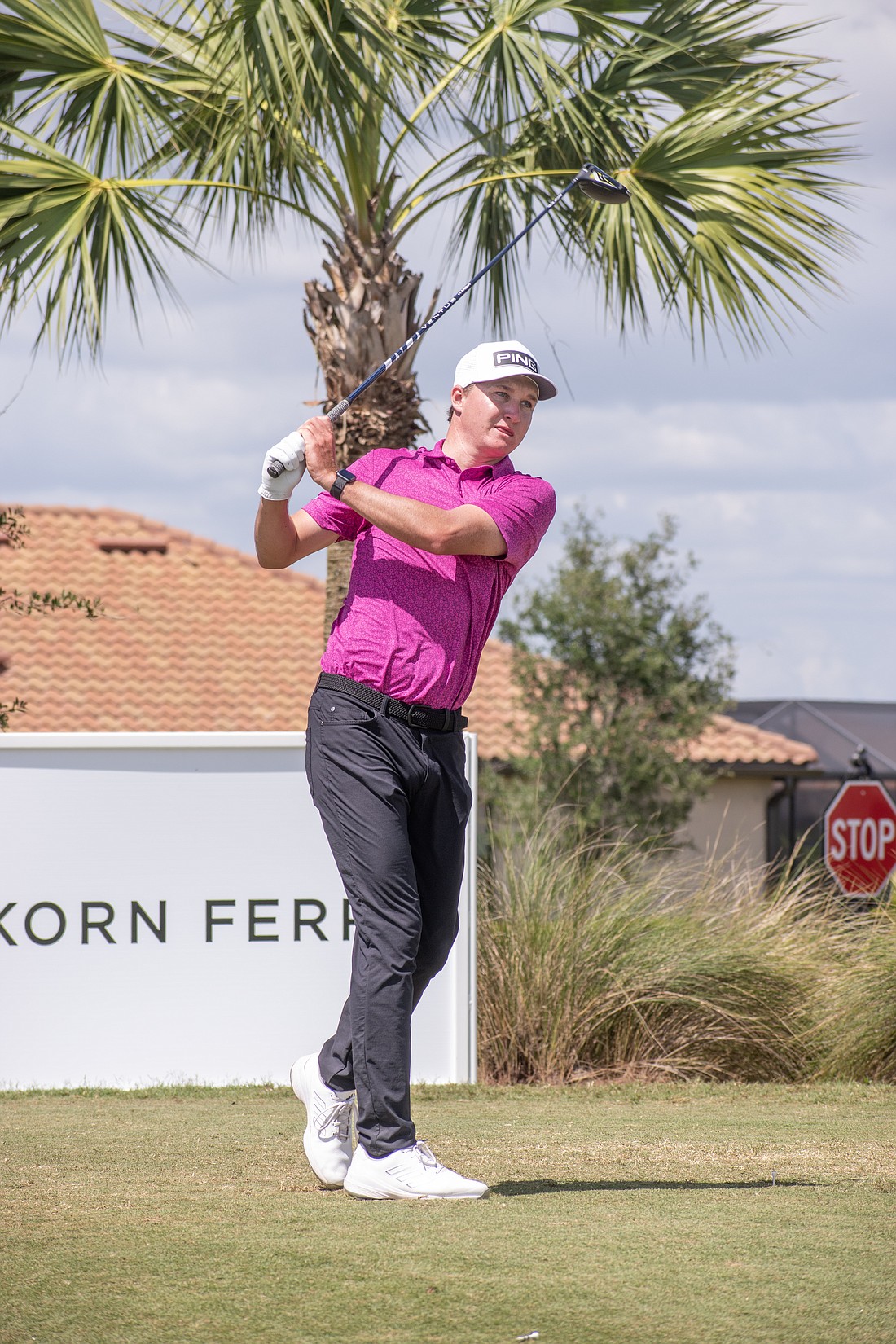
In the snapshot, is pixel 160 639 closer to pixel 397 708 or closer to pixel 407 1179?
pixel 397 708

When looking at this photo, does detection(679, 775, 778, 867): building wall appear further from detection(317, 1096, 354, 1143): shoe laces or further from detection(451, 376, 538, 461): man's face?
detection(317, 1096, 354, 1143): shoe laces

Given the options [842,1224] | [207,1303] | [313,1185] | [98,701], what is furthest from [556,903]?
[98,701]

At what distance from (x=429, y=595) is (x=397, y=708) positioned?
287 millimetres

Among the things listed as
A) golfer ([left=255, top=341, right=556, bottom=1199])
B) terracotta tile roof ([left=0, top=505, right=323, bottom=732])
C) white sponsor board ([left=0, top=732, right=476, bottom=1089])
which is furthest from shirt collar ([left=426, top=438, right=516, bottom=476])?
terracotta tile roof ([left=0, top=505, right=323, bottom=732])

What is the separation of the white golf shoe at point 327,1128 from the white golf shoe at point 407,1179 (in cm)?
10

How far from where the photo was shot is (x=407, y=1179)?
348cm

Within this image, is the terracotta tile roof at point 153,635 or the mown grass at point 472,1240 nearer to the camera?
the mown grass at point 472,1240

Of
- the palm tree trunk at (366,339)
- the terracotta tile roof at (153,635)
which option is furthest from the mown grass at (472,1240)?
the terracotta tile roof at (153,635)

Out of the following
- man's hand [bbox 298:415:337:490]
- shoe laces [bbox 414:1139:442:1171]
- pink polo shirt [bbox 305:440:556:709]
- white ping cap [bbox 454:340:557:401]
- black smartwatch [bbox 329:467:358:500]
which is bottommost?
shoe laces [bbox 414:1139:442:1171]

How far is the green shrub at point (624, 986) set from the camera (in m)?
6.77

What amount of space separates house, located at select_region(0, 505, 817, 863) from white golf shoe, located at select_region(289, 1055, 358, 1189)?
49.4ft

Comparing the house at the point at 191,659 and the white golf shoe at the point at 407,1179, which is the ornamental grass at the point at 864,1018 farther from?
the house at the point at 191,659

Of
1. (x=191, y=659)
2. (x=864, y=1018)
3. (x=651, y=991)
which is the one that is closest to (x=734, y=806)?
(x=191, y=659)

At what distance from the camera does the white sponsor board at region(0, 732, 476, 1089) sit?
616 centimetres
